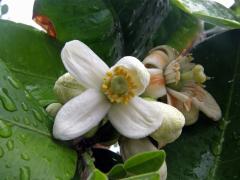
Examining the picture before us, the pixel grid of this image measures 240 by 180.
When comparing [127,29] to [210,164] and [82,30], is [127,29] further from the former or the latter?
[210,164]

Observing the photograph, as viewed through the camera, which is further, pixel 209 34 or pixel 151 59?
pixel 209 34

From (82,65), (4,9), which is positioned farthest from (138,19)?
(4,9)

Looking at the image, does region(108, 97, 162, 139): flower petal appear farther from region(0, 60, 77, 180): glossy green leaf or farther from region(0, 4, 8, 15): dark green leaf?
region(0, 4, 8, 15): dark green leaf

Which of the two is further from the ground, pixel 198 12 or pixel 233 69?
pixel 198 12

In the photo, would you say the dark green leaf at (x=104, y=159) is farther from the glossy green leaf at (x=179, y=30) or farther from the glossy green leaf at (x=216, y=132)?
the glossy green leaf at (x=179, y=30)

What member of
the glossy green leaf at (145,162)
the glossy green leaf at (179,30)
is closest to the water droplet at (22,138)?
the glossy green leaf at (145,162)

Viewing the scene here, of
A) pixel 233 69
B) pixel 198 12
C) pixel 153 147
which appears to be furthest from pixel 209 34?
pixel 153 147
